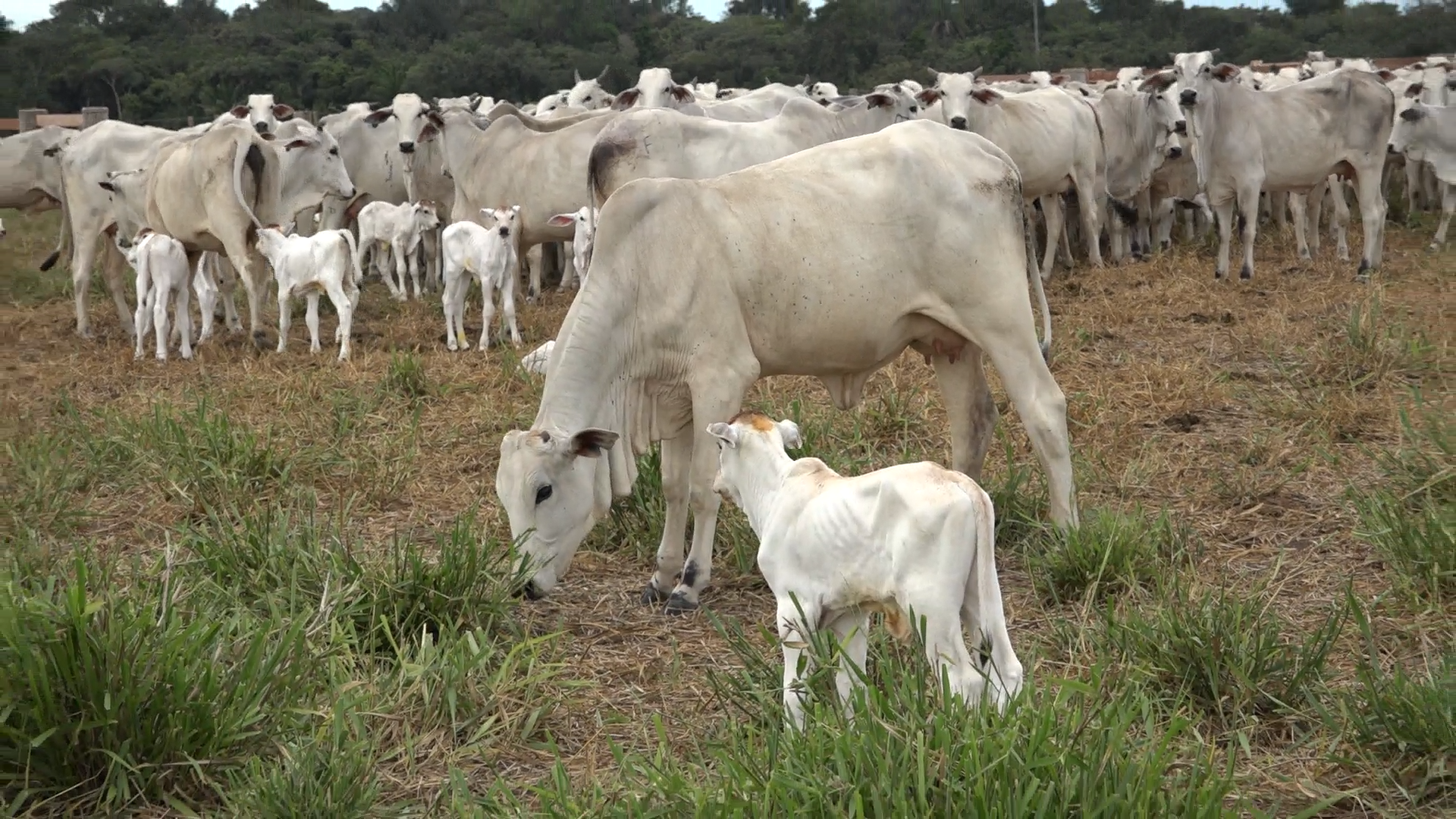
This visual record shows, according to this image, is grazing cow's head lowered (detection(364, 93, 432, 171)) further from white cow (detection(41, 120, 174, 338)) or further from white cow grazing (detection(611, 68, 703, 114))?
white cow (detection(41, 120, 174, 338))

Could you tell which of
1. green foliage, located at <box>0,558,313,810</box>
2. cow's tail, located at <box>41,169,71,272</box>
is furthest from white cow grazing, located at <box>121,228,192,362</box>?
green foliage, located at <box>0,558,313,810</box>

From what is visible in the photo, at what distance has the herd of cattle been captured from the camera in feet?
14.1

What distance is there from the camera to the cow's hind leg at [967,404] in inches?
245

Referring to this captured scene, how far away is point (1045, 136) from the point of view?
15.0 m

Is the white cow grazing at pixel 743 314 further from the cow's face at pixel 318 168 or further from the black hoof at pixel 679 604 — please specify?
the cow's face at pixel 318 168

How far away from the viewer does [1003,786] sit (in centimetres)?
309

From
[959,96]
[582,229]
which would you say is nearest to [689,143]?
[582,229]

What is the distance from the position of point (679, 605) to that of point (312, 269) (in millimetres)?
6638

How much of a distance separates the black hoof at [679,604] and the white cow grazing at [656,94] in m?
10.0

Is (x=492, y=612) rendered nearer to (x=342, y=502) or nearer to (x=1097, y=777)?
(x=342, y=502)

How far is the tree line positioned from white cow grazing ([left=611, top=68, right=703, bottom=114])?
70.5 feet

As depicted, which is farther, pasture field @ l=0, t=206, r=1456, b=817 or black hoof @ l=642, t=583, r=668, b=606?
black hoof @ l=642, t=583, r=668, b=606

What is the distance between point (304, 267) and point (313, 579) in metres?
6.63

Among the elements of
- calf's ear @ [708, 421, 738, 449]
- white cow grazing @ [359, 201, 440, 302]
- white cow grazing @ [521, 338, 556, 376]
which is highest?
calf's ear @ [708, 421, 738, 449]
